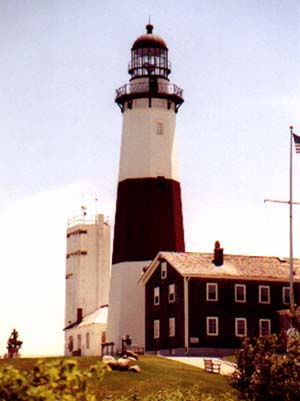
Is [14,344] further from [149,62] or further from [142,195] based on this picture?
[149,62]

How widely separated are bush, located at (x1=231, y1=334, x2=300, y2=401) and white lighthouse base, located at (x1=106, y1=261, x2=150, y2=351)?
123ft

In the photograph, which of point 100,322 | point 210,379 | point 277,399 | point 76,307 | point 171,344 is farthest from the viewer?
point 76,307

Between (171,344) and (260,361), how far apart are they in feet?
113

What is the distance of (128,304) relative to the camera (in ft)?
239

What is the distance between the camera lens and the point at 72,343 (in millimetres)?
91000

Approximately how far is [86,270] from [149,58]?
27200 mm

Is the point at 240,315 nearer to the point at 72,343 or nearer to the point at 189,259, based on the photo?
the point at 189,259

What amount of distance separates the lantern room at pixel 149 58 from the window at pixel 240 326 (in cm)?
2106

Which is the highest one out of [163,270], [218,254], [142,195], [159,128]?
[159,128]

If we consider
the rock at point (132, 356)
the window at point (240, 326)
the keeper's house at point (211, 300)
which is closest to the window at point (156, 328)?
the keeper's house at point (211, 300)

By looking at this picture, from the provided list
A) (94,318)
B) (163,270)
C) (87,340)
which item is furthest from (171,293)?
(94,318)

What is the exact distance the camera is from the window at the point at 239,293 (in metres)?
68.9

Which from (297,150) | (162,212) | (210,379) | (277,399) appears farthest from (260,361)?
(162,212)

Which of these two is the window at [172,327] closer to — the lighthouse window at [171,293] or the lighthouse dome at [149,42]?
the lighthouse window at [171,293]
